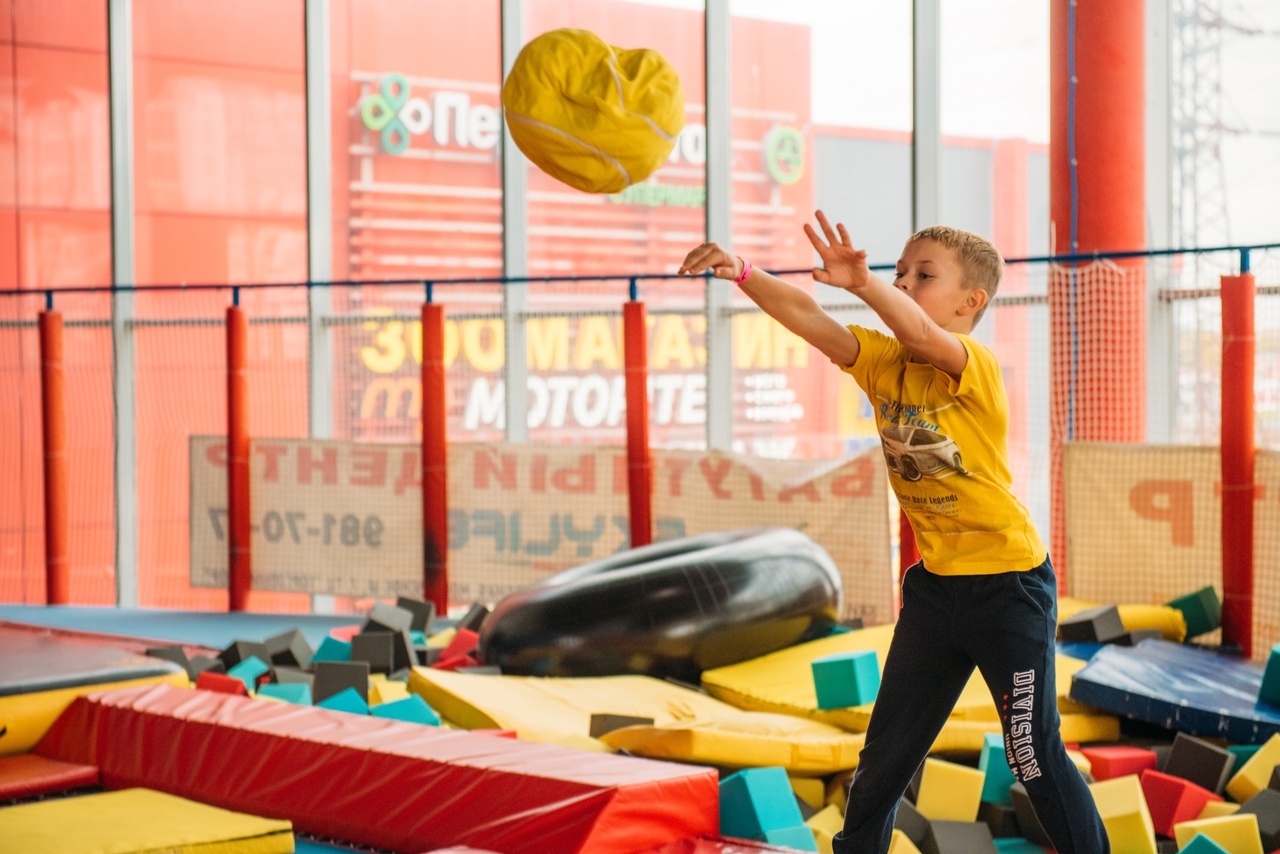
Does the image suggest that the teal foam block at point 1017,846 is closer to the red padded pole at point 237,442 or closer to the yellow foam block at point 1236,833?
the yellow foam block at point 1236,833

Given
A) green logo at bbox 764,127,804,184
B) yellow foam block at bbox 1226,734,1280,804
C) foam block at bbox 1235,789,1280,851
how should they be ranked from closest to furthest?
foam block at bbox 1235,789,1280,851, yellow foam block at bbox 1226,734,1280,804, green logo at bbox 764,127,804,184

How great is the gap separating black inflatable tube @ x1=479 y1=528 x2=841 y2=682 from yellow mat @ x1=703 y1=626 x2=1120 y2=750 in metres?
0.13

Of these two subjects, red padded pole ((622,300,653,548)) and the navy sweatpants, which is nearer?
the navy sweatpants

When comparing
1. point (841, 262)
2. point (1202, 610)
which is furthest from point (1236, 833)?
point (1202, 610)

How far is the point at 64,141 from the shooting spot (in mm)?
8766

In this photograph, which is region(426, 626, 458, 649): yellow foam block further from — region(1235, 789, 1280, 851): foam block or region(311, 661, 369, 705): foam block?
region(1235, 789, 1280, 851): foam block

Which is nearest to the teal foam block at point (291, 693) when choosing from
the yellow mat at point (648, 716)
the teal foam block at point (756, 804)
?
the yellow mat at point (648, 716)

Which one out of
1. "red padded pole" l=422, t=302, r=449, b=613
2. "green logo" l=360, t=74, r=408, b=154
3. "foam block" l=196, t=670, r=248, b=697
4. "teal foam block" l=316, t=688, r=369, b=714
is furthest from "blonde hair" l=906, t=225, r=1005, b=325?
"green logo" l=360, t=74, r=408, b=154

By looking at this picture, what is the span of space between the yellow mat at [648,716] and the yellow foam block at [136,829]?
3.48 ft

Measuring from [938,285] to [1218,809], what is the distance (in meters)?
2.07

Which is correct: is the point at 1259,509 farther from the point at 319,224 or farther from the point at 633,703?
the point at 319,224

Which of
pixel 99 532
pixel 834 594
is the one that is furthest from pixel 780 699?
pixel 99 532

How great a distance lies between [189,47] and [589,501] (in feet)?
15.0

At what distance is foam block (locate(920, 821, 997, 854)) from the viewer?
3.28 m
